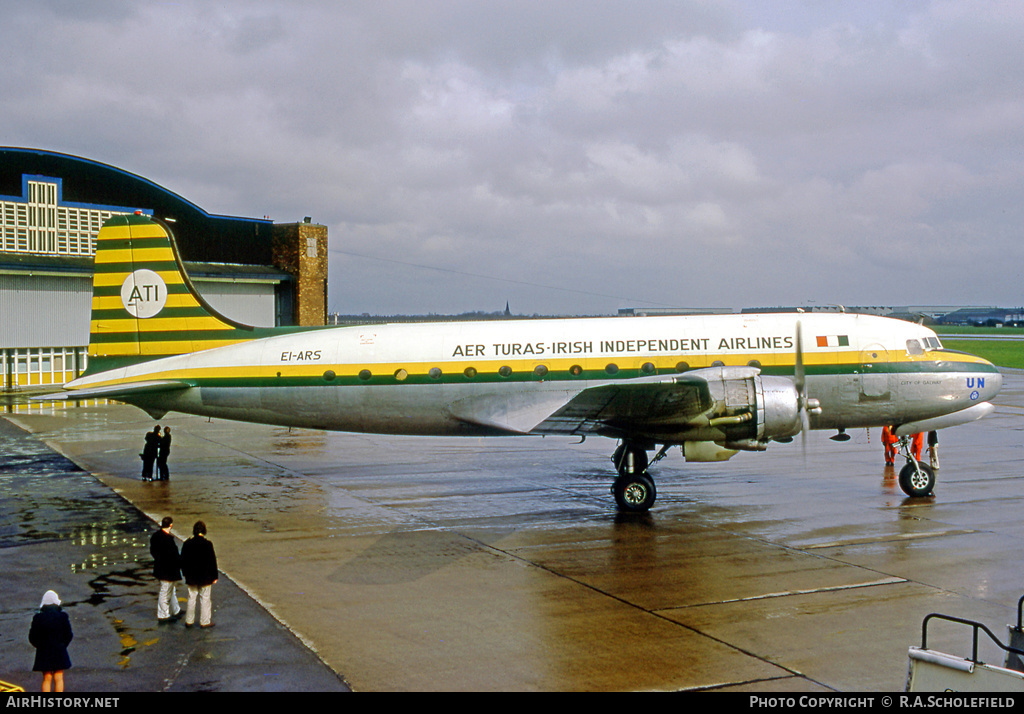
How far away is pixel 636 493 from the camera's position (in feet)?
57.3

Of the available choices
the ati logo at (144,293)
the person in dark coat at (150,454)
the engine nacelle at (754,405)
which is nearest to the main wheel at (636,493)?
the engine nacelle at (754,405)

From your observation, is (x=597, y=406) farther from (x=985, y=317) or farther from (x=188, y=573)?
(x=985, y=317)

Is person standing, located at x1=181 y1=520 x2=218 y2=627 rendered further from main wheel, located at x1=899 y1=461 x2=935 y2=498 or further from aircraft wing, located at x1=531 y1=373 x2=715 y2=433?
main wheel, located at x1=899 y1=461 x2=935 y2=498

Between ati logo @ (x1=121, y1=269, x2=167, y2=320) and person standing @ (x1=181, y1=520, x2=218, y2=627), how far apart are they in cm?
1123

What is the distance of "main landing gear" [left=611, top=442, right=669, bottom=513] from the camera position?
17.4 m

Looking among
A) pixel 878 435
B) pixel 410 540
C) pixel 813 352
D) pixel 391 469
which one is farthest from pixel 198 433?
pixel 878 435

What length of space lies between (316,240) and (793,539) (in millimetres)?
40896

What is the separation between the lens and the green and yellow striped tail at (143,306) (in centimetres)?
2041

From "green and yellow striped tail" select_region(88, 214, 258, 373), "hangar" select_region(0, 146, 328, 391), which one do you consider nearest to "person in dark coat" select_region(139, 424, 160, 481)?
"green and yellow striped tail" select_region(88, 214, 258, 373)

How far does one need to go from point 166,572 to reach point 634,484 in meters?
9.78

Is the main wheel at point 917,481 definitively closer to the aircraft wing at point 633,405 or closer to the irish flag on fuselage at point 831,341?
the irish flag on fuselage at point 831,341

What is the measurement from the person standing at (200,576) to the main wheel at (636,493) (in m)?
9.13

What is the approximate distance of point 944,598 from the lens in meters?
11.8

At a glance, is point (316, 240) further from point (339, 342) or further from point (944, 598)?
point (944, 598)
